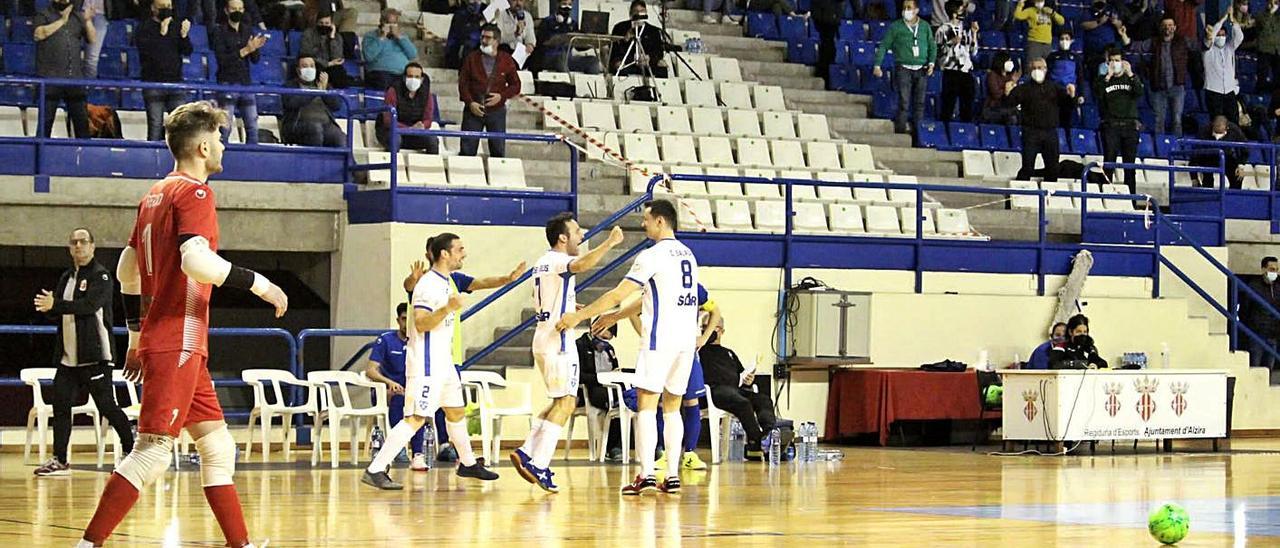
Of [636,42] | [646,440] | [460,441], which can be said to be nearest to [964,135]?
[636,42]

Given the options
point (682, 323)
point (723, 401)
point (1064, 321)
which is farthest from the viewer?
point (1064, 321)

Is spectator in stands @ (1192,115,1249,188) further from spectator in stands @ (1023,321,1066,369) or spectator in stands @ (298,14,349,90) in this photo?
spectator in stands @ (298,14,349,90)

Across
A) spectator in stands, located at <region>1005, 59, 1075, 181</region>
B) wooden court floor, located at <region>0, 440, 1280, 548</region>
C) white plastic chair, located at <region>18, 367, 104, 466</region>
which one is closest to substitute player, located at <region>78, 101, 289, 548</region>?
wooden court floor, located at <region>0, 440, 1280, 548</region>

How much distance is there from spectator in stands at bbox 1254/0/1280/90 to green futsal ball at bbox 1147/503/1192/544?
2077 centimetres

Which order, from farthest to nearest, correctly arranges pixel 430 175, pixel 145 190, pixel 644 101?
pixel 644 101 < pixel 430 175 < pixel 145 190

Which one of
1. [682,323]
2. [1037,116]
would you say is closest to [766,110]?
[1037,116]

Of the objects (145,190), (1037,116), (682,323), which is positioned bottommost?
(682,323)

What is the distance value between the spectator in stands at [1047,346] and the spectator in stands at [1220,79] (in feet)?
26.4

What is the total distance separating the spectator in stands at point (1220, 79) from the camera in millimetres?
27406

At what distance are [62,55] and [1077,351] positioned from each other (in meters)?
10.2

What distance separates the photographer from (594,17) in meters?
23.8

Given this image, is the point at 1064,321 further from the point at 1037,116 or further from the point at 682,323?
the point at 682,323

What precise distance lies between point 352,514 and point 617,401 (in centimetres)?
664

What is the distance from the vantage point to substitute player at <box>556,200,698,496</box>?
12.8m
